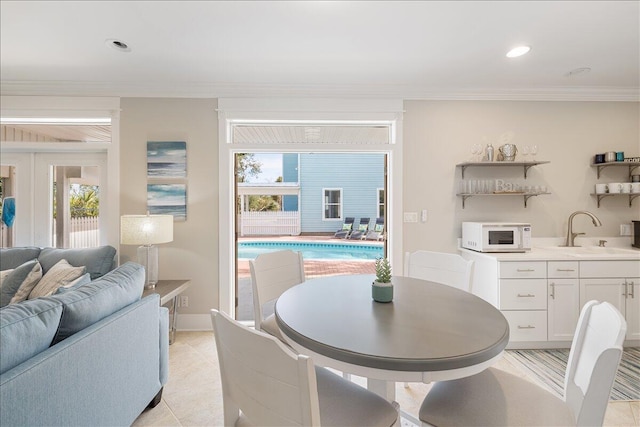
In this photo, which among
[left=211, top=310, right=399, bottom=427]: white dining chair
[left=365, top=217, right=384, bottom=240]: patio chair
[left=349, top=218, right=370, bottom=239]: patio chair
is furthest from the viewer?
[left=349, top=218, right=370, bottom=239]: patio chair

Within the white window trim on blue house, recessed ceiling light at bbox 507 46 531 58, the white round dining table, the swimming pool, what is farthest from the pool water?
the white round dining table

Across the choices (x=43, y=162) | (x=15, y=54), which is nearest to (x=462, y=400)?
(x=15, y=54)

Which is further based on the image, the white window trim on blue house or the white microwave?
the white window trim on blue house

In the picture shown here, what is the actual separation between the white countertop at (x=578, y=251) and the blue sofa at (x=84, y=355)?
111 inches

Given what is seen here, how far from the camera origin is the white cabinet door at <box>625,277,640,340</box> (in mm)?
2629

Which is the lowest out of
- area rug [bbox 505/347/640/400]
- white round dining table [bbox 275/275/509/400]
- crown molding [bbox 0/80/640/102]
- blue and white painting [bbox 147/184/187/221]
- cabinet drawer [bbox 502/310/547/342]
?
area rug [bbox 505/347/640/400]

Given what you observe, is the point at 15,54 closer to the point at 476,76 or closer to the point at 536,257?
the point at 476,76

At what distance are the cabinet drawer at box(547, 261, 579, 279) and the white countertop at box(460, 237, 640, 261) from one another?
0.13 ft

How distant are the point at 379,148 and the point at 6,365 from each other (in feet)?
9.86

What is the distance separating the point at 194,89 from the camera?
3.04 metres

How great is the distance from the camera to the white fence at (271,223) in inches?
371

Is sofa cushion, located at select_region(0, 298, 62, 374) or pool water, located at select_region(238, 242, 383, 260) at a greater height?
sofa cushion, located at select_region(0, 298, 62, 374)

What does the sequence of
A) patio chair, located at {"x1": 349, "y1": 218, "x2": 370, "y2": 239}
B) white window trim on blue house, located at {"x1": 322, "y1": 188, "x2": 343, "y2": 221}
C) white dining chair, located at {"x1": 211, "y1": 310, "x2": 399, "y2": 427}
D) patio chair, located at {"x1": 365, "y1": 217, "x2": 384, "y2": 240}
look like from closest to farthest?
white dining chair, located at {"x1": 211, "y1": 310, "x2": 399, "y2": 427}, patio chair, located at {"x1": 365, "y1": 217, "x2": 384, "y2": 240}, patio chair, located at {"x1": 349, "y1": 218, "x2": 370, "y2": 239}, white window trim on blue house, located at {"x1": 322, "y1": 188, "x2": 343, "y2": 221}

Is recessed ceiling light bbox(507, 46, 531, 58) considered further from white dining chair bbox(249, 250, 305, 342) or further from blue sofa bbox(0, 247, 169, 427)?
blue sofa bbox(0, 247, 169, 427)
